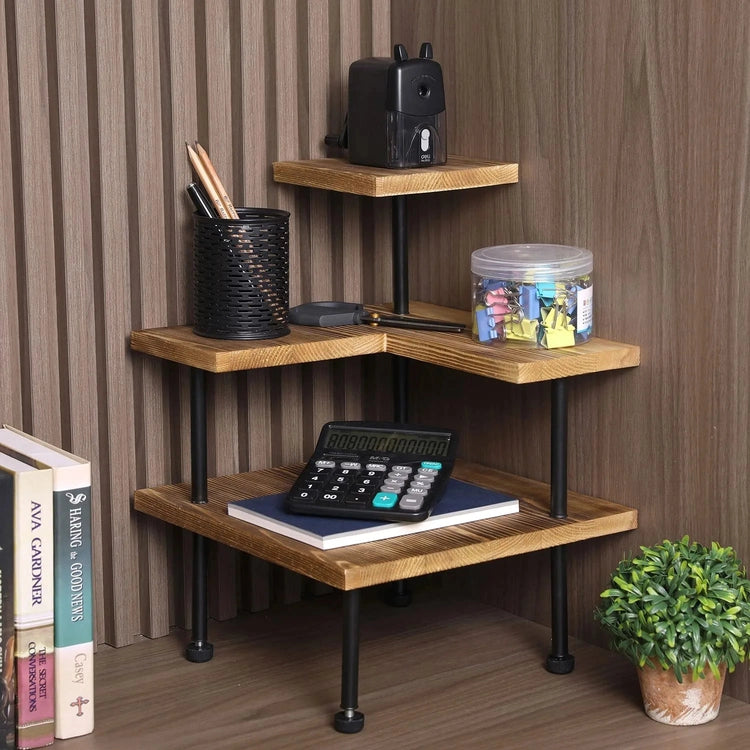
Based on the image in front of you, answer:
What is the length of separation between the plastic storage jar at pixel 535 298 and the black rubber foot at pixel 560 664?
0.36 metres

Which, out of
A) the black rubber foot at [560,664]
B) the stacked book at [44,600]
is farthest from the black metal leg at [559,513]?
the stacked book at [44,600]

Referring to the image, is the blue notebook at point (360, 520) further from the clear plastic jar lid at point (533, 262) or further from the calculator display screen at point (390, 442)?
the clear plastic jar lid at point (533, 262)

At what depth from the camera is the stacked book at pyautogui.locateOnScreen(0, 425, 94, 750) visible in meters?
1.35

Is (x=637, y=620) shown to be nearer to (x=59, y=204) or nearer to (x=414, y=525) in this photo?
(x=414, y=525)

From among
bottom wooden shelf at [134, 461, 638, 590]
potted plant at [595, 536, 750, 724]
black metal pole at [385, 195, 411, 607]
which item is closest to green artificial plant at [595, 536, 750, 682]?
potted plant at [595, 536, 750, 724]

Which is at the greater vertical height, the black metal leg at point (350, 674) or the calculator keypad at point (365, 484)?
the calculator keypad at point (365, 484)

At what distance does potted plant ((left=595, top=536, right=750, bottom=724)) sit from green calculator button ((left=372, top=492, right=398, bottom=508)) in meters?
0.24

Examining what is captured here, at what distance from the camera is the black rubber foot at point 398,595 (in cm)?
178

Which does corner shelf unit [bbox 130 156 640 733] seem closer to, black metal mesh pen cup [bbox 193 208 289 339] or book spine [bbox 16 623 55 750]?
black metal mesh pen cup [bbox 193 208 289 339]

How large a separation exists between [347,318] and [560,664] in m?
0.47

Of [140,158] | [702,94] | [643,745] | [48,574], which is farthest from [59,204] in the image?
[643,745]

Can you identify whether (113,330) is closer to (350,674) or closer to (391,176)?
(391,176)

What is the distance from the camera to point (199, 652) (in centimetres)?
160

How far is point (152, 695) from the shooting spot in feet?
4.94
